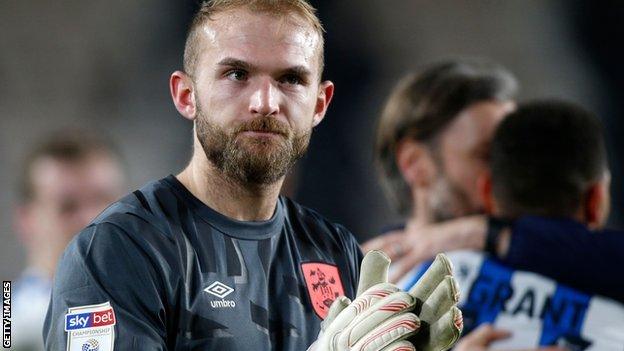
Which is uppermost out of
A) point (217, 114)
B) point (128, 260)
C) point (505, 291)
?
point (217, 114)

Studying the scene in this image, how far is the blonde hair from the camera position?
4.98 ft

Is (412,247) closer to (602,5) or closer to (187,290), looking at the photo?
(187,290)

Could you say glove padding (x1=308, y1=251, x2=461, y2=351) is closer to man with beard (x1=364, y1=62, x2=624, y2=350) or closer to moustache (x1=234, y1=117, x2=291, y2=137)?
moustache (x1=234, y1=117, x2=291, y2=137)

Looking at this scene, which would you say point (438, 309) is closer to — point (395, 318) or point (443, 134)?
Result: point (395, 318)

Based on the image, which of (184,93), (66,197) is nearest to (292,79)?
(184,93)

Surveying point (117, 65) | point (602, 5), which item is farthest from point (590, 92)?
point (117, 65)

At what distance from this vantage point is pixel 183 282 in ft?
4.79

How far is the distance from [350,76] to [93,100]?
1114 mm

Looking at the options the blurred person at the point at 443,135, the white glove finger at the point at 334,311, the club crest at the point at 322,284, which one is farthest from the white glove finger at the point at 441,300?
the blurred person at the point at 443,135

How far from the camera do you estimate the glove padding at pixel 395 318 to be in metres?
1.39

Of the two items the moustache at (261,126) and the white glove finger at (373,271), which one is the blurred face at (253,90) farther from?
the white glove finger at (373,271)

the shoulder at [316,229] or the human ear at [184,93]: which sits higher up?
the human ear at [184,93]

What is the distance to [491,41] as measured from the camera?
5234 millimetres

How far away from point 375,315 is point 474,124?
1.87 meters
